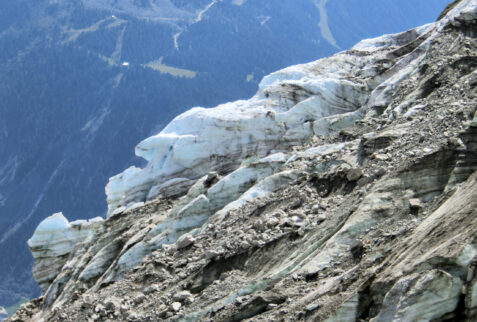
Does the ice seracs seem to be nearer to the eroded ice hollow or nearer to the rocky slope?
the rocky slope

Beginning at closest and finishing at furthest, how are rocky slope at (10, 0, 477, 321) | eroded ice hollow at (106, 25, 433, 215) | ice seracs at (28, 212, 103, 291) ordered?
rocky slope at (10, 0, 477, 321) → eroded ice hollow at (106, 25, 433, 215) → ice seracs at (28, 212, 103, 291)

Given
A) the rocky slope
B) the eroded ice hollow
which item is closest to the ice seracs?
the rocky slope

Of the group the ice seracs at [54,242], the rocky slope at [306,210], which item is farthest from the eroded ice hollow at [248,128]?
the ice seracs at [54,242]

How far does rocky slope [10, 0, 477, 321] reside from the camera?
14031 millimetres

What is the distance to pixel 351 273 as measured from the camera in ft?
49.9

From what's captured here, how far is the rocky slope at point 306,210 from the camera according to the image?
46.0 ft

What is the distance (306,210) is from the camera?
20750 millimetres

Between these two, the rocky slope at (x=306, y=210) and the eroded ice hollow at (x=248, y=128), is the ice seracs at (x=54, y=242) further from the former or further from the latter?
the eroded ice hollow at (x=248, y=128)

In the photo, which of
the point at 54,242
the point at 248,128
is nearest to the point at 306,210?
the point at 248,128

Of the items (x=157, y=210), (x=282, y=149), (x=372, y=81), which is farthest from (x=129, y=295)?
(x=372, y=81)

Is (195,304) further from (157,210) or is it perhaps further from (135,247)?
(157,210)

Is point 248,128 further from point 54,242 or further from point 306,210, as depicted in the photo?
point 54,242

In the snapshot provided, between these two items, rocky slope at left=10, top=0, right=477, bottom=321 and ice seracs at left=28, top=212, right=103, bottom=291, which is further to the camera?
ice seracs at left=28, top=212, right=103, bottom=291

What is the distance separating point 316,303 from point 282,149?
16703 mm
